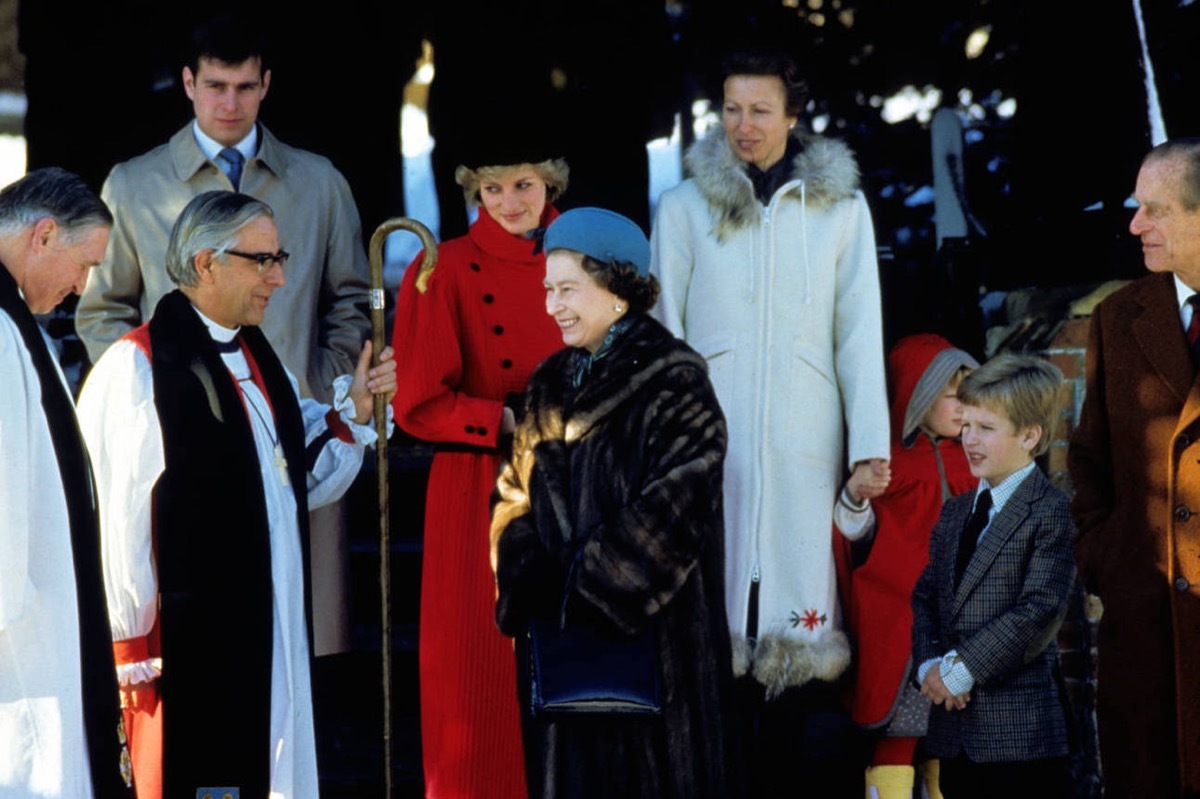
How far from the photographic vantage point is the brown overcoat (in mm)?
5246

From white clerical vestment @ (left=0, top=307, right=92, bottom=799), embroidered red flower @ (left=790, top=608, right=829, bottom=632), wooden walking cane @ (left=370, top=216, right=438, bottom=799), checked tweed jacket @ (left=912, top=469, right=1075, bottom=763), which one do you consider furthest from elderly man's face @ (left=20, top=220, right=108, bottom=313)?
checked tweed jacket @ (left=912, top=469, right=1075, bottom=763)

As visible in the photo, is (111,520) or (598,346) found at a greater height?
(598,346)

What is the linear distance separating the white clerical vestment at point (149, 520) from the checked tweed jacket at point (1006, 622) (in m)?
1.68

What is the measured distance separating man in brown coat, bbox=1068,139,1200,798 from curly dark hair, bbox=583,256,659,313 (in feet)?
3.96

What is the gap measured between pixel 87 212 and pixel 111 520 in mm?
767

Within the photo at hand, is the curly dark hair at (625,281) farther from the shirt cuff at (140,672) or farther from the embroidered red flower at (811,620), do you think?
the shirt cuff at (140,672)

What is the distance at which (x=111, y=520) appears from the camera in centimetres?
521

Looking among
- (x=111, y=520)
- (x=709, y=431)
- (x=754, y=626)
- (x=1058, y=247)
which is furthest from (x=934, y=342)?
(x=111, y=520)

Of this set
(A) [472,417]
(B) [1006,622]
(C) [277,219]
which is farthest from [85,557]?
(B) [1006,622]

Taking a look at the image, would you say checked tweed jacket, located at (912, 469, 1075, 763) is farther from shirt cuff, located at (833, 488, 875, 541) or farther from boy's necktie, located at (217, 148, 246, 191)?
boy's necktie, located at (217, 148, 246, 191)

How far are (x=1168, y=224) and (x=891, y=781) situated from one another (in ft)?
6.39

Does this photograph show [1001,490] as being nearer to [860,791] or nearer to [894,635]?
[894,635]

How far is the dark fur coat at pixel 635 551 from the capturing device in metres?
5.23

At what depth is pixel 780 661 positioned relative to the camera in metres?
6.08
